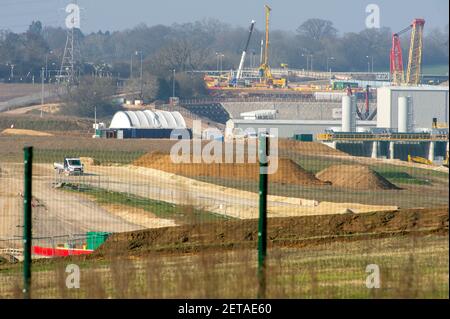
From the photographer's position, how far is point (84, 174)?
151 feet

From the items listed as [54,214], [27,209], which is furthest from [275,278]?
[54,214]

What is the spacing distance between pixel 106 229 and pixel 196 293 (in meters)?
18.7

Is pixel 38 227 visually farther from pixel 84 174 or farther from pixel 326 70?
pixel 326 70

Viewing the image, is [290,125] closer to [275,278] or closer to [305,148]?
[305,148]

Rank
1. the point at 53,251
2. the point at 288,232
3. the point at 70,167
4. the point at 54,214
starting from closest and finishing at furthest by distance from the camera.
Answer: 1. the point at 288,232
2. the point at 53,251
3. the point at 54,214
4. the point at 70,167

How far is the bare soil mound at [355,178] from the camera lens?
3891 cm

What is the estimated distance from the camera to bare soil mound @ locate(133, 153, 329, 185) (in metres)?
41.8

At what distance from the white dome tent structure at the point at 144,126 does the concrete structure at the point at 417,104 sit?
19460mm

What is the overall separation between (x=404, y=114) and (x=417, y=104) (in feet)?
35.0

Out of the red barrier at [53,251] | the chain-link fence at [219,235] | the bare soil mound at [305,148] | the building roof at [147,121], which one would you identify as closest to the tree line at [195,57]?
the building roof at [147,121]

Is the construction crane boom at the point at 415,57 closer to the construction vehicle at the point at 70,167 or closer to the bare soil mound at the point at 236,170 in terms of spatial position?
the bare soil mound at the point at 236,170

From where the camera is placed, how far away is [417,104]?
102m
